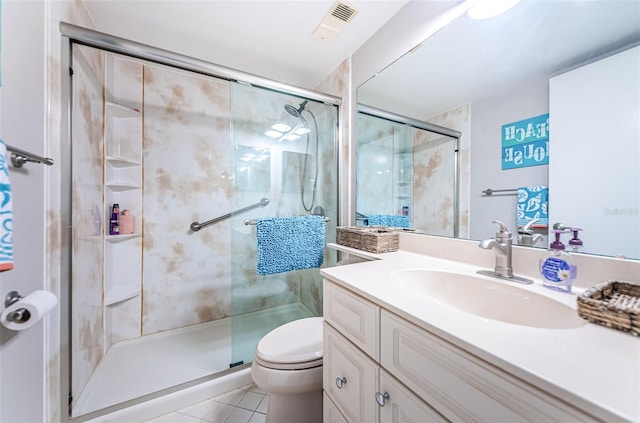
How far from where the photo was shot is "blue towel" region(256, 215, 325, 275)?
4.16 ft

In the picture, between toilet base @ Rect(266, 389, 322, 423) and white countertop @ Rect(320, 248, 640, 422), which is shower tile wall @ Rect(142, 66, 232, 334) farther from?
white countertop @ Rect(320, 248, 640, 422)

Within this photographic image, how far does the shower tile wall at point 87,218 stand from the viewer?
43.0 inches

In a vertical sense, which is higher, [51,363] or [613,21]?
[613,21]

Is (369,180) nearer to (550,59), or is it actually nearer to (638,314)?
(550,59)

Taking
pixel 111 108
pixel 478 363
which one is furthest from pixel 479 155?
pixel 111 108

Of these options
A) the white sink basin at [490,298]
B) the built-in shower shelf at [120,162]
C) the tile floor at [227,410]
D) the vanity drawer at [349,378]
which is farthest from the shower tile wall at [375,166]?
the built-in shower shelf at [120,162]

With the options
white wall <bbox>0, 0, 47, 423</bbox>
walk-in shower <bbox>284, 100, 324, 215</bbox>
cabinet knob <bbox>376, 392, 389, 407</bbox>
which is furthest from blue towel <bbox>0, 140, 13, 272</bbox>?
walk-in shower <bbox>284, 100, 324, 215</bbox>

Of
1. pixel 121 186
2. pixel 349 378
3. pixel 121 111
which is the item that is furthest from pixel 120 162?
pixel 349 378

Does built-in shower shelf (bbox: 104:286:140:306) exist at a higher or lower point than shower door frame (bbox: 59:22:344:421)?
lower

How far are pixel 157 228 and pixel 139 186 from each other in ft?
1.08

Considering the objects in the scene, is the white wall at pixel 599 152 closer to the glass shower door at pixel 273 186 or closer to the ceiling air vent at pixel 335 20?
the ceiling air vent at pixel 335 20

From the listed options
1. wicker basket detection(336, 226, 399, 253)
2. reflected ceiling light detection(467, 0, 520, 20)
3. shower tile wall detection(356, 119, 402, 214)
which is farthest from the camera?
shower tile wall detection(356, 119, 402, 214)

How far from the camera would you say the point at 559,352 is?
37 cm

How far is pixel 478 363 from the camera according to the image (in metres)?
0.39
